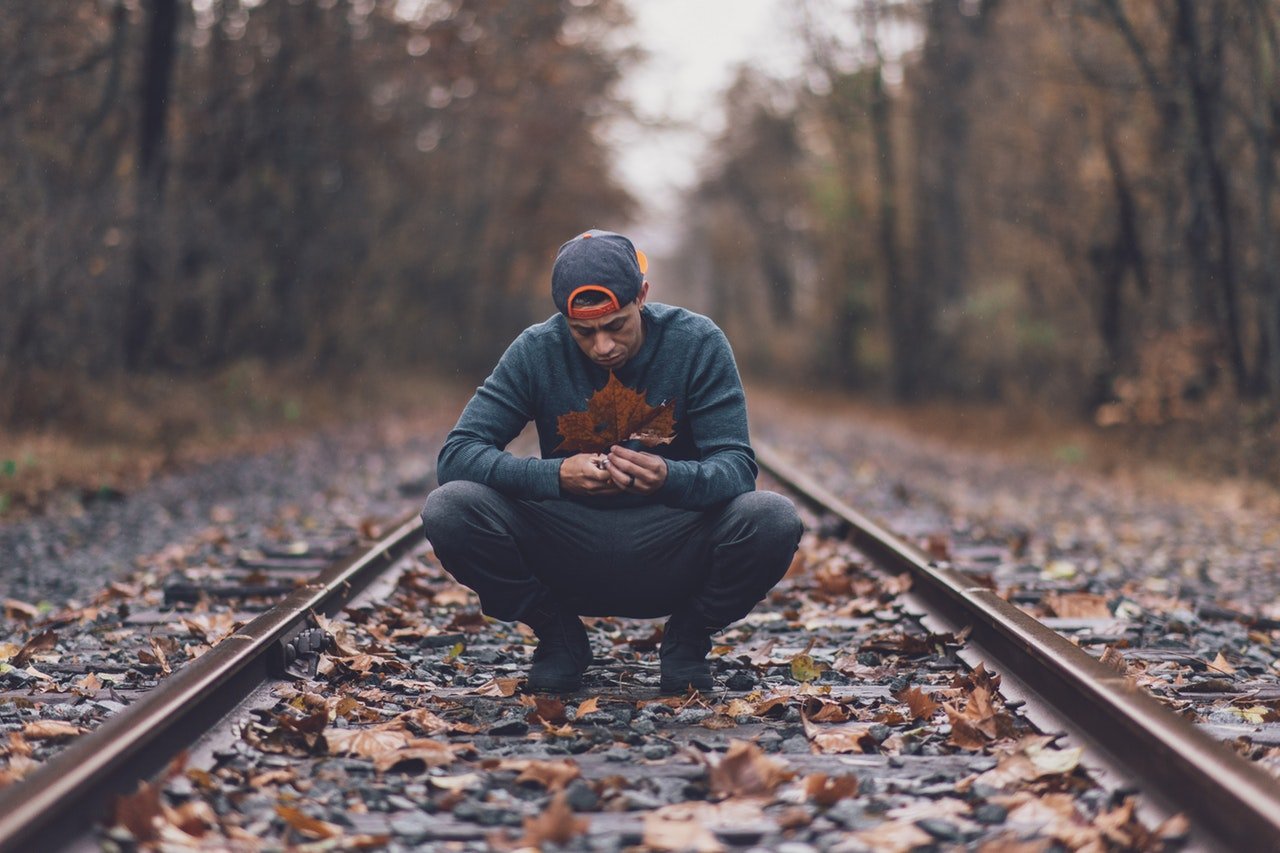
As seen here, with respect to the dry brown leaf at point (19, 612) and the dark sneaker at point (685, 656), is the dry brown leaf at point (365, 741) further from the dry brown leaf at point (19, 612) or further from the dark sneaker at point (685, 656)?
the dry brown leaf at point (19, 612)

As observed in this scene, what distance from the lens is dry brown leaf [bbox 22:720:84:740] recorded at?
351 centimetres

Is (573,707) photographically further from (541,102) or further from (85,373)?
(541,102)

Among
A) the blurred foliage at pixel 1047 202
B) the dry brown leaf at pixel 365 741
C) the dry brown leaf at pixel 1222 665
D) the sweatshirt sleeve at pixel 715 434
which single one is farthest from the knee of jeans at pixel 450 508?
the blurred foliage at pixel 1047 202

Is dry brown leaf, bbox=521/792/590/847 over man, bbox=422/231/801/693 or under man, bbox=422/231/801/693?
under

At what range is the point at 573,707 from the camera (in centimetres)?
395

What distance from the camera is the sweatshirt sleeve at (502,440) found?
3.93m

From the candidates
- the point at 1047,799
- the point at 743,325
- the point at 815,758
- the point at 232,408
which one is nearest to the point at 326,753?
the point at 815,758

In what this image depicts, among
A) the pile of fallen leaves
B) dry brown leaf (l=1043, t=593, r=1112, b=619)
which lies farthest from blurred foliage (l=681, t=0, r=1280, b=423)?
the pile of fallen leaves

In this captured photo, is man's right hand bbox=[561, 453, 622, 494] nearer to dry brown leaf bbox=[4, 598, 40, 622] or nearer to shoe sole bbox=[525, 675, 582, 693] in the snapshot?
shoe sole bbox=[525, 675, 582, 693]

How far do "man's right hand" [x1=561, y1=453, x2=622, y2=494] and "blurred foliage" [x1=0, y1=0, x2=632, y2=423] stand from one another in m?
8.61

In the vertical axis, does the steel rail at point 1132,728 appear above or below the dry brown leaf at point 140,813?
below

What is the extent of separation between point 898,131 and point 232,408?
626 inches

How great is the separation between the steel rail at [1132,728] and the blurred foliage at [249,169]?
916 centimetres

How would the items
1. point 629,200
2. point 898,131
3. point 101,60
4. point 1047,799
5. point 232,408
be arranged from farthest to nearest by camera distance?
point 629,200
point 898,131
point 232,408
point 101,60
point 1047,799
